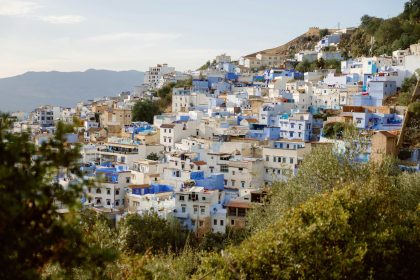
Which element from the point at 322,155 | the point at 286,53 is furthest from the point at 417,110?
the point at 286,53

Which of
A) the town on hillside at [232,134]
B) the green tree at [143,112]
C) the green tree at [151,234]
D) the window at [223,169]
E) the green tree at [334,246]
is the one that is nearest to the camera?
the green tree at [334,246]

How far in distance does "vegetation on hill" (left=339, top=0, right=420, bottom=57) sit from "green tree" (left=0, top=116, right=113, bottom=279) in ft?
162

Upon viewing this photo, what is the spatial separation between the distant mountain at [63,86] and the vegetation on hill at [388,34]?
3726 inches

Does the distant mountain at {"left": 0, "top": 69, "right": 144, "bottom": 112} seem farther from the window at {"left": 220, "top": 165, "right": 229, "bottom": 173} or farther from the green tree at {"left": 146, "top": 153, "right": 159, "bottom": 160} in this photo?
the window at {"left": 220, "top": 165, "right": 229, "bottom": 173}

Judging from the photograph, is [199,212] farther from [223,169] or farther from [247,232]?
[223,169]

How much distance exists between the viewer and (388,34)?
53.6 metres

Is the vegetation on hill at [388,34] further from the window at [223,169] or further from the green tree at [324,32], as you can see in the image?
the window at [223,169]

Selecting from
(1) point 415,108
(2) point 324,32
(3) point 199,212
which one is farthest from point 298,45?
(3) point 199,212

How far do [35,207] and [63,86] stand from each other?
169 metres

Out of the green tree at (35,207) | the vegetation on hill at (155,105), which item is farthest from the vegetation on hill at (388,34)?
the green tree at (35,207)

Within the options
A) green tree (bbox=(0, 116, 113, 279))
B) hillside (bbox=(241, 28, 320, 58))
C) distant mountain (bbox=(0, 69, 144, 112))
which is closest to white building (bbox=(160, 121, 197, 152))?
green tree (bbox=(0, 116, 113, 279))

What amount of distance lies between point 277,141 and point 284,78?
60.5 feet

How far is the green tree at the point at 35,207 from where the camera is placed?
15.2 ft

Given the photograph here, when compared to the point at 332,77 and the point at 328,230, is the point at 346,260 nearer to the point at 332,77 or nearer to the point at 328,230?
the point at 328,230
